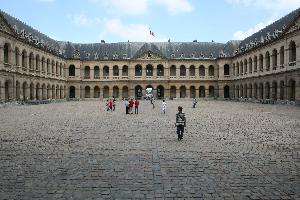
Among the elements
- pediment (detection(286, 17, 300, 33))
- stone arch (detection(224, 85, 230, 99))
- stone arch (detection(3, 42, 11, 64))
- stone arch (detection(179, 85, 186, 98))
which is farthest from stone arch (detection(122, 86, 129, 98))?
pediment (detection(286, 17, 300, 33))

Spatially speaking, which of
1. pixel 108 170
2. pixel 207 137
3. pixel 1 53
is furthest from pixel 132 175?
pixel 1 53

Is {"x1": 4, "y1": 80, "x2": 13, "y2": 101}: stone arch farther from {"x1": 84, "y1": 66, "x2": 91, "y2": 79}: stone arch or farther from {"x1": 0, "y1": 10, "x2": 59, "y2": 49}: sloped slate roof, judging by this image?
{"x1": 84, "y1": 66, "x2": 91, "y2": 79}: stone arch

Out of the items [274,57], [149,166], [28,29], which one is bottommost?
[149,166]

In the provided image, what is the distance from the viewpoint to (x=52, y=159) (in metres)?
9.97

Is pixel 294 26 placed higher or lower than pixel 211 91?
higher

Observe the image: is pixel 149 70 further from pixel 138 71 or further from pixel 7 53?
pixel 7 53

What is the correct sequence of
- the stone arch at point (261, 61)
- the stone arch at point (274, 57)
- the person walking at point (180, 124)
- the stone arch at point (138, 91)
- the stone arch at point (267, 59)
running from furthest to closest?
the stone arch at point (138, 91) < the stone arch at point (261, 61) < the stone arch at point (267, 59) < the stone arch at point (274, 57) < the person walking at point (180, 124)

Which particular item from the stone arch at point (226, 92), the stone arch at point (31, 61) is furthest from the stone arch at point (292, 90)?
the stone arch at point (31, 61)

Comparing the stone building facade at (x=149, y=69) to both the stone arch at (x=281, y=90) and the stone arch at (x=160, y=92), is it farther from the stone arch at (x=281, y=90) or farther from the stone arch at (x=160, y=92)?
the stone arch at (x=281, y=90)

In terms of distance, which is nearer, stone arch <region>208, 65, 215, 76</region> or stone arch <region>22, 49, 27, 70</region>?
stone arch <region>22, 49, 27, 70</region>

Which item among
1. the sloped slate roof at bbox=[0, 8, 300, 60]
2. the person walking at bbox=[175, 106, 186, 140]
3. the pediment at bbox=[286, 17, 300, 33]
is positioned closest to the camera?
the person walking at bbox=[175, 106, 186, 140]

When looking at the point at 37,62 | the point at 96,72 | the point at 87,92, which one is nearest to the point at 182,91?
the point at 96,72

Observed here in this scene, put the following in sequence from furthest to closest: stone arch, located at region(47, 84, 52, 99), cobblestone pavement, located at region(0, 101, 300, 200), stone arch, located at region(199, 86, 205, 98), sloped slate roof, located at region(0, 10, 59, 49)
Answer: stone arch, located at region(199, 86, 205, 98) → stone arch, located at region(47, 84, 52, 99) → sloped slate roof, located at region(0, 10, 59, 49) → cobblestone pavement, located at region(0, 101, 300, 200)

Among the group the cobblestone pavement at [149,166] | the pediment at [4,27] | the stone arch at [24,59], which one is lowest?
the cobblestone pavement at [149,166]
